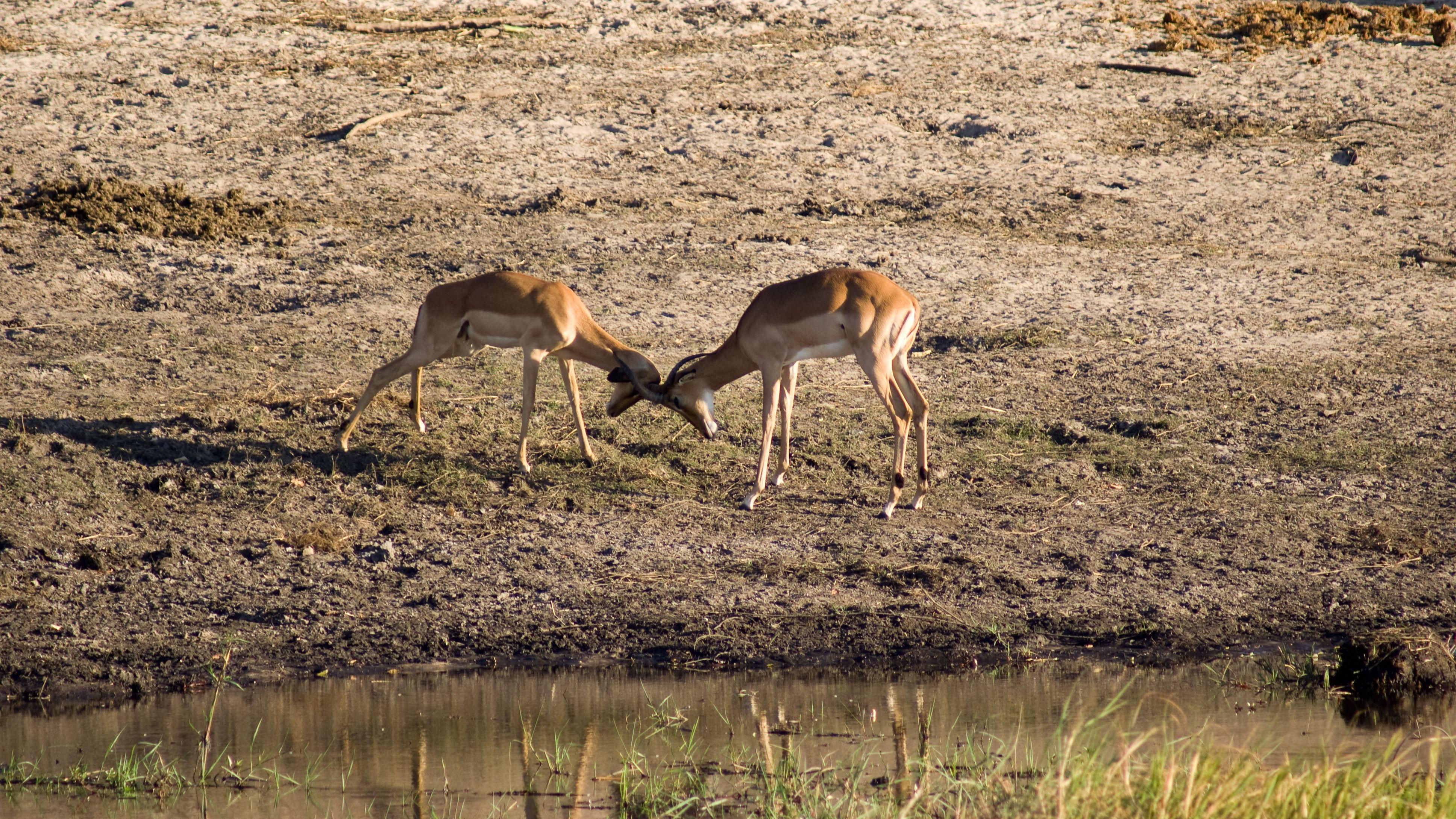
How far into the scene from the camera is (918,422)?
9.48m

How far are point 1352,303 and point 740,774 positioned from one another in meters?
9.73

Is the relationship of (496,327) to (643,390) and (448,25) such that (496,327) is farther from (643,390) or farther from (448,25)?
(448,25)

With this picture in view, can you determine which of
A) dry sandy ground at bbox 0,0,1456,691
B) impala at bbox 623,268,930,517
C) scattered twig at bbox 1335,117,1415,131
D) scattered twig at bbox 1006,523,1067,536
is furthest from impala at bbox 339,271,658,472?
scattered twig at bbox 1335,117,1415,131

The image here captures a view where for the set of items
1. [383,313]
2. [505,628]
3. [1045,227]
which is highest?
[1045,227]

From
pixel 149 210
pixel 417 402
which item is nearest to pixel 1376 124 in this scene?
pixel 417 402

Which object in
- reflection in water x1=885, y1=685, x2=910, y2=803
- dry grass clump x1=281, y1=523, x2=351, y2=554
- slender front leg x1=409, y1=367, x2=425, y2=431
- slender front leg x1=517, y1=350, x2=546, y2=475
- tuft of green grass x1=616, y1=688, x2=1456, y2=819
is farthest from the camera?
slender front leg x1=409, y1=367, x2=425, y2=431

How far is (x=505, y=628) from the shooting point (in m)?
7.51

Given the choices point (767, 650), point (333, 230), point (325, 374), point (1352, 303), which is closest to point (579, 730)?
point (767, 650)

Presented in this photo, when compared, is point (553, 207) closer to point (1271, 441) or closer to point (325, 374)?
point (325, 374)

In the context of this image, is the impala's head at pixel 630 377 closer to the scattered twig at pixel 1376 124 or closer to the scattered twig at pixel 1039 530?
the scattered twig at pixel 1039 530

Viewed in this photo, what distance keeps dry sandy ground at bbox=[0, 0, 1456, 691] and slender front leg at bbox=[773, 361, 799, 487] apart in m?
0.13

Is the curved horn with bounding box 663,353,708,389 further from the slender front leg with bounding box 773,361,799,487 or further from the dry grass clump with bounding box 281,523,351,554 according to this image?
the dry grass clump with bounding box 281,523,351,554

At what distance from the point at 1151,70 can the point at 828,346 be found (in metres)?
10.0

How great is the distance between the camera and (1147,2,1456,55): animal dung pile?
18281 millimetres
